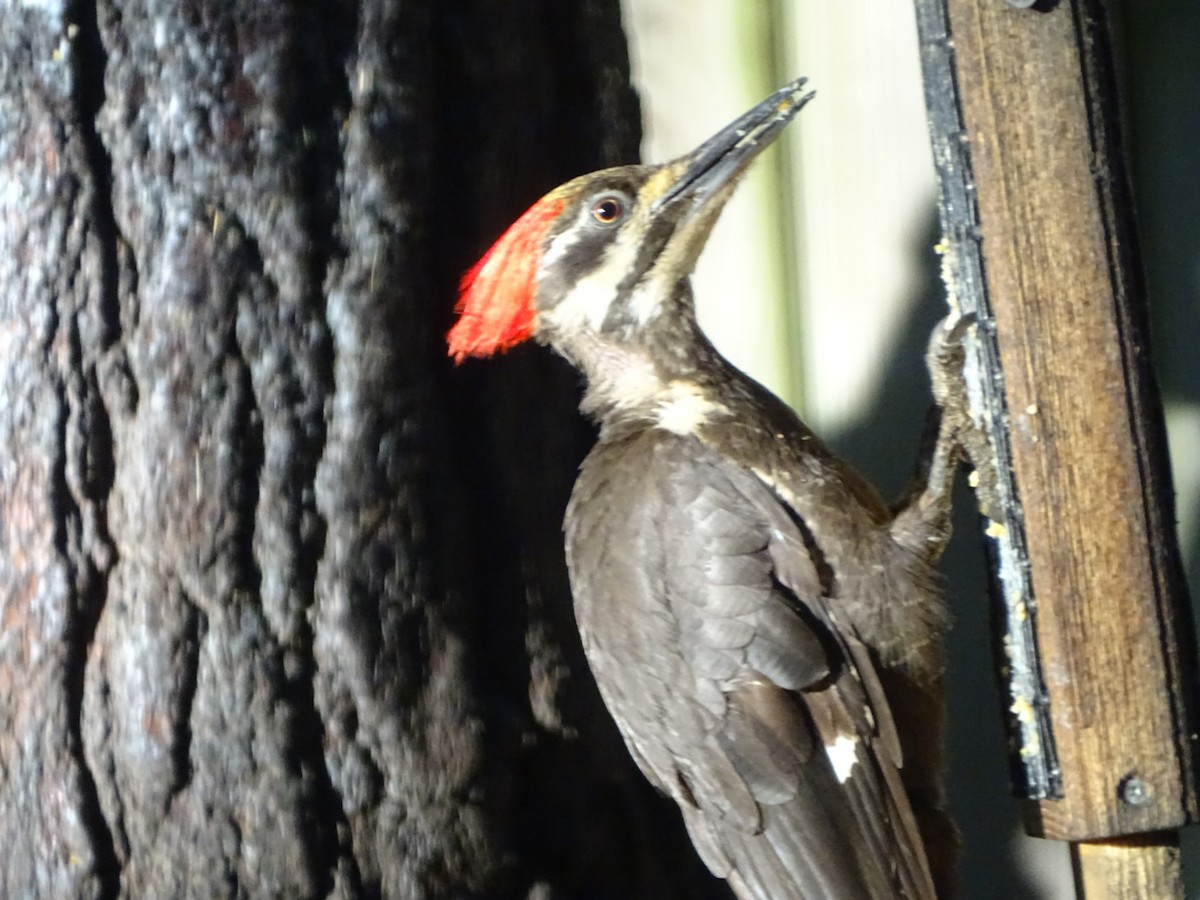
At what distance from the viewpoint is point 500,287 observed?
1.46 meters

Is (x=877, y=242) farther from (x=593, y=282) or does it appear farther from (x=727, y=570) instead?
(x=727, y=570)

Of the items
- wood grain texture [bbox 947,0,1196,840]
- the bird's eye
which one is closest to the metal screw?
wood grain texture [bbox 947,0,1196,840]

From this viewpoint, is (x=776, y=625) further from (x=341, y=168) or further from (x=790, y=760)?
(x=341, y=168)

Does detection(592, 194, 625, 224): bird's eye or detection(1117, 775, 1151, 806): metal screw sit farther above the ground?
detection(592, 194, 625, 224): bird's eye

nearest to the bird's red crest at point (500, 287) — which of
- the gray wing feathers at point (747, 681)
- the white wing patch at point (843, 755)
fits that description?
the gray wing feathers at point (747, 681)

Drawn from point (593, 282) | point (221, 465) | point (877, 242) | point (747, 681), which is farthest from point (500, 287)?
point (877, 242)

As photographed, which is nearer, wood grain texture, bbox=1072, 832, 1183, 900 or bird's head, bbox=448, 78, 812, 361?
wood grain texture, bbox=1072, 832, 1183, 900

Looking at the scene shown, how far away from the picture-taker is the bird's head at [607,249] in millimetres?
1426

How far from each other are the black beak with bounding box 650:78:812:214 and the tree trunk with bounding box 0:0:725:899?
1.04 feet

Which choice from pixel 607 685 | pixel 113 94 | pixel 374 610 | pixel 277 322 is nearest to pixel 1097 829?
pixel 607 685

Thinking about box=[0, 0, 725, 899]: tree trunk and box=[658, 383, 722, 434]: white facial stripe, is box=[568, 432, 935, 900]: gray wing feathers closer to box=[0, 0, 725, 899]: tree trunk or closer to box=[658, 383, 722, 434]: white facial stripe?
box=[658, 383, 722, 434]: white facial stripe

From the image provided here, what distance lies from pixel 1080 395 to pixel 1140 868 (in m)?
0.49

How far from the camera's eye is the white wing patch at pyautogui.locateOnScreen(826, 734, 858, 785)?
4.27ft

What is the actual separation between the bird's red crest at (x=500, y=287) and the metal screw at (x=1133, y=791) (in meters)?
0.85
